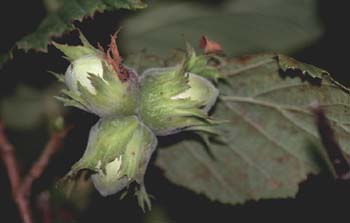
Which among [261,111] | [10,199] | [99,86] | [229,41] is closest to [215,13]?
[229,41]

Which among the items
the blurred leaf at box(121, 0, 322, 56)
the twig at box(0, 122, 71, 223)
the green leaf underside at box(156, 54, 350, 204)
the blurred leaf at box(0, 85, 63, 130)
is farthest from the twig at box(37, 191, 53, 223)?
the blurred leaf at box(121, 0, 322, 56)

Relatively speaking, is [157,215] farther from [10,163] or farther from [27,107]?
[27,107]

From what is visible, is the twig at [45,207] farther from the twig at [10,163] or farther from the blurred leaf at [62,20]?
the blurred leaf at [62,20]

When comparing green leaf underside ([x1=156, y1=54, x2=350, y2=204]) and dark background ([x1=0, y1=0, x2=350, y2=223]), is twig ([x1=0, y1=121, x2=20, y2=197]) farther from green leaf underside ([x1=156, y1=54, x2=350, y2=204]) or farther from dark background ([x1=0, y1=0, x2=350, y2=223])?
green leaf underside ([x1=156, y1=54, x2=350, y2=204])

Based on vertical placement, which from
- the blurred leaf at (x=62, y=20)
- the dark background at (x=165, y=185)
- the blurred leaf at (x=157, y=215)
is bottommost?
the blurred leaf at (x=157, y=215)

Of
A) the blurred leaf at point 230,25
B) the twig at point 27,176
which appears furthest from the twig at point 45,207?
the blurred leaf at point 230,25

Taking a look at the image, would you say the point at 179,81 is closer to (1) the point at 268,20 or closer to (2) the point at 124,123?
(2) the point at 124,123
